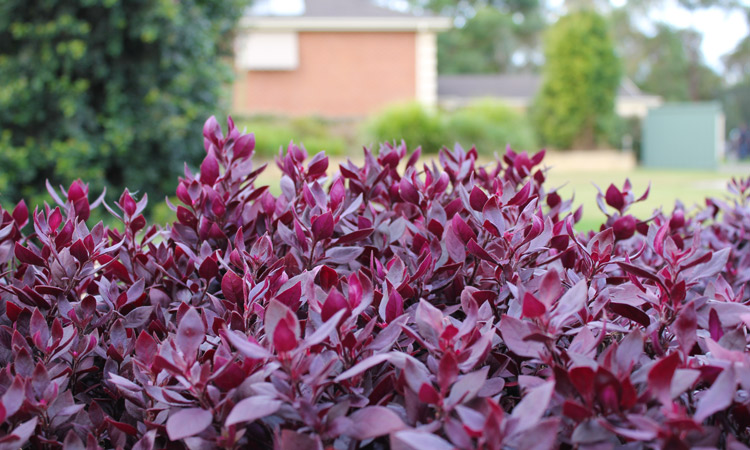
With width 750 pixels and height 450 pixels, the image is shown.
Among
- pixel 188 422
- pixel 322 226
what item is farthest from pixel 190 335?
pixel 322 226

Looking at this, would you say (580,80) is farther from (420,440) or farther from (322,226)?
(420,440)

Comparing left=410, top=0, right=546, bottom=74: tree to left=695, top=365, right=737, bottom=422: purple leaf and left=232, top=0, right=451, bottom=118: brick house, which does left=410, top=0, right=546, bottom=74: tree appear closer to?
left=232, top=0, right=451, bottom=118: brick house

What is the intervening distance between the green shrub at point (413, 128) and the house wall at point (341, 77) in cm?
744

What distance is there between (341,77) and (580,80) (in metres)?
7.95

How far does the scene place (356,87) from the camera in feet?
68.1

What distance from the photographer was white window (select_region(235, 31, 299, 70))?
66.9 ft

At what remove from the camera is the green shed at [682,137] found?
22359 millimetres

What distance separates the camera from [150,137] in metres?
7.31

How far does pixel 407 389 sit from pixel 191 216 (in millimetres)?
859

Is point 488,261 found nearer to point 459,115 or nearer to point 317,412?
point 317,412

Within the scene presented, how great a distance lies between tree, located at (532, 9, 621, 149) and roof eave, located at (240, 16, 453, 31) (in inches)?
162

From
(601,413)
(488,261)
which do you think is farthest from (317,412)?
(488,261)

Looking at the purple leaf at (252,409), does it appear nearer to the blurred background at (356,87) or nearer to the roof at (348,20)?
the blurred background at (356,87)

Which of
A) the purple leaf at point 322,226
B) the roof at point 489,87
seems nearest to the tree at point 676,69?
the roof at point 489,87
